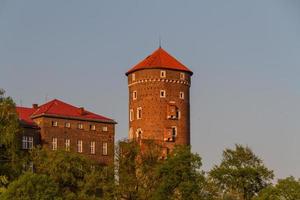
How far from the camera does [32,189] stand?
60281mm

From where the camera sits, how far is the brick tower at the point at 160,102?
8238 centimetres

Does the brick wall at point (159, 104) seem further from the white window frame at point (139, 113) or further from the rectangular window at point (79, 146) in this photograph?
the rectangular window at point (79, 146)

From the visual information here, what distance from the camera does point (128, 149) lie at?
233 ft

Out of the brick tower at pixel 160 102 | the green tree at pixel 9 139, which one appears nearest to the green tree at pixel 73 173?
the green tree at pixel 9 139

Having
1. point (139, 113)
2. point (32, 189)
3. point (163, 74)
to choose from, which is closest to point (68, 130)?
point (139, 113)

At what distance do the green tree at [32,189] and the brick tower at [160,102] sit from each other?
67.2 ft

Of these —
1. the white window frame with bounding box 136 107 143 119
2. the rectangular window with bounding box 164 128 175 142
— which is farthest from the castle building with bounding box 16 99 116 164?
the rectangular window with bounding box 164 128 175 142

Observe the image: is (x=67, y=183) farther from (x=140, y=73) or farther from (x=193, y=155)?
(x=140, y=73)

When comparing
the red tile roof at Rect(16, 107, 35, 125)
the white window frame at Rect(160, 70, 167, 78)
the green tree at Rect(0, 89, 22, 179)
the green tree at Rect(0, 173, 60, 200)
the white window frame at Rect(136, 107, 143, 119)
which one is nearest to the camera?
the green tree at Rect(0, 173, 60, 200)

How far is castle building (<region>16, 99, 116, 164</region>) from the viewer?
7350cm

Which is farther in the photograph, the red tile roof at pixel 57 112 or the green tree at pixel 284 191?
the red tile roof at pixel 57 112

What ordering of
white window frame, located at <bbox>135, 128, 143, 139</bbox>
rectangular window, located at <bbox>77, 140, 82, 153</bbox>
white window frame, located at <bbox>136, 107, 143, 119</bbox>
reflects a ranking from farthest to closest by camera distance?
white window frame, located at <bbox>136, 107, 143, 119</bbox>, white window frame, located at <bbox>135, 128, 143, 139</bbox>, rectangular window, located at <bbox>77, 140, 82, 153</bbox>

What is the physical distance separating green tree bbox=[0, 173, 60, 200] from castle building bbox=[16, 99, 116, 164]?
10.5 metres

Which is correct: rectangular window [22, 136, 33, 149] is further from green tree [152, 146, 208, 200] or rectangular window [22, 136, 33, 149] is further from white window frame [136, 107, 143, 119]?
white window frame [136, 107, 143, 119]
